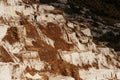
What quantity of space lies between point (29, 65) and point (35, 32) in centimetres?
388

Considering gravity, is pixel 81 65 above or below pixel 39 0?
below

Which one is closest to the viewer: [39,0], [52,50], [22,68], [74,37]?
[22,68]

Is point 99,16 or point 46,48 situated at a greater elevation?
point 46,48

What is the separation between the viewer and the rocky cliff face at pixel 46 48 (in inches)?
1330

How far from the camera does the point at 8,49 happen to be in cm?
3425

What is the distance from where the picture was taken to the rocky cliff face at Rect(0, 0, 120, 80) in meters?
33.8

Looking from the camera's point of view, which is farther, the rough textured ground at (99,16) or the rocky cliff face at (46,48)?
the rough textured ground at (99,16)

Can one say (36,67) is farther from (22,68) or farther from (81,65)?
(81,65)

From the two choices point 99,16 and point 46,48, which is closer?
point 46,48

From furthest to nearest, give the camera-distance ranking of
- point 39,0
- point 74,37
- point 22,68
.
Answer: point 39,0
point 74,37
point 22,68

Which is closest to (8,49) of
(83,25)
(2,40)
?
(2,40)

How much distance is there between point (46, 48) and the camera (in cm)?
3588

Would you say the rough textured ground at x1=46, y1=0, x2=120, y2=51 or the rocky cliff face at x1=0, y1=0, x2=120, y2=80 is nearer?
the rocky cliff face at x1=0, y1=0, x2=120, y2=80

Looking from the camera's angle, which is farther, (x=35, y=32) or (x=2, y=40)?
(x=35, y=32)
